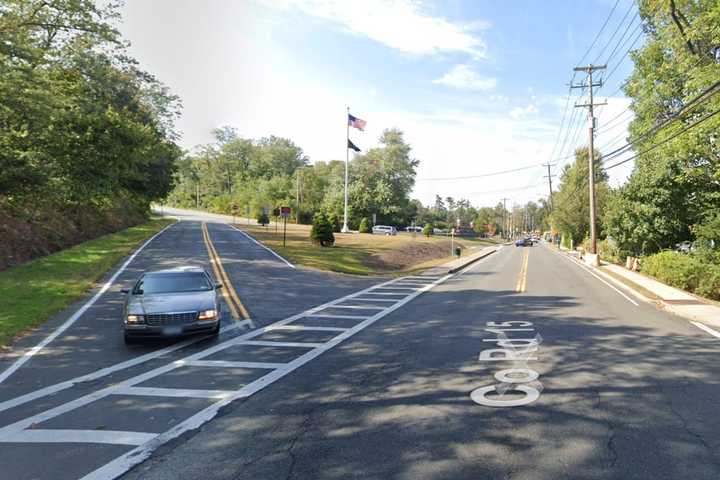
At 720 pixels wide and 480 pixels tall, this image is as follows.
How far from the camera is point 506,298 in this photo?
17.1 m

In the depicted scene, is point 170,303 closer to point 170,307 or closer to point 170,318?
point 170,307

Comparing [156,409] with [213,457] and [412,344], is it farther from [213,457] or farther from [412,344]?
[412,344]

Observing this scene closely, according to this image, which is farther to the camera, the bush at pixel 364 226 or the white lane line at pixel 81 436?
the bush at pixel 364 226

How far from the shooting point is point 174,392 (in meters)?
7.31

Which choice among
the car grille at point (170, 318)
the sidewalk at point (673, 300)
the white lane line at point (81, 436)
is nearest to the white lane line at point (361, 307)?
the car grille at point (170, 318)

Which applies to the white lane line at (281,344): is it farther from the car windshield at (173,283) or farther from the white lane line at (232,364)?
the car windshield at (173,283)

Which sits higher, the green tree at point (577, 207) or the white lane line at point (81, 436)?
the green tree at point (577, 207)

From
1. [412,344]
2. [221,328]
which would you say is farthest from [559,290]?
[221,328]

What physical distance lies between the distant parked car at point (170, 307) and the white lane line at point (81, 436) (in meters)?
4.01

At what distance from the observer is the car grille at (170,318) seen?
988cm

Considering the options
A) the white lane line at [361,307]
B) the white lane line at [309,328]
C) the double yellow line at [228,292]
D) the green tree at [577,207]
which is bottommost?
the white lane line at [361,307]

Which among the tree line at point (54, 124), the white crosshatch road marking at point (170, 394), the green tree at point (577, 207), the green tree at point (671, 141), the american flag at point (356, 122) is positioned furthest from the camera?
the green tree at point (577, 207)

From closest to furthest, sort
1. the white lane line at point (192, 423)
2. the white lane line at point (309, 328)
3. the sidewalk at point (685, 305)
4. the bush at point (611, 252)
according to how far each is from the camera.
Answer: the white lane line at point (192, 423)
the white lane line at point (309, 328)
the sidewalk at point (685, 305)
the bush at point (611, 252)

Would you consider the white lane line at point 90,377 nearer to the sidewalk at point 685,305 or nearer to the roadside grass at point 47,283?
the roadside grass at point 47,283
